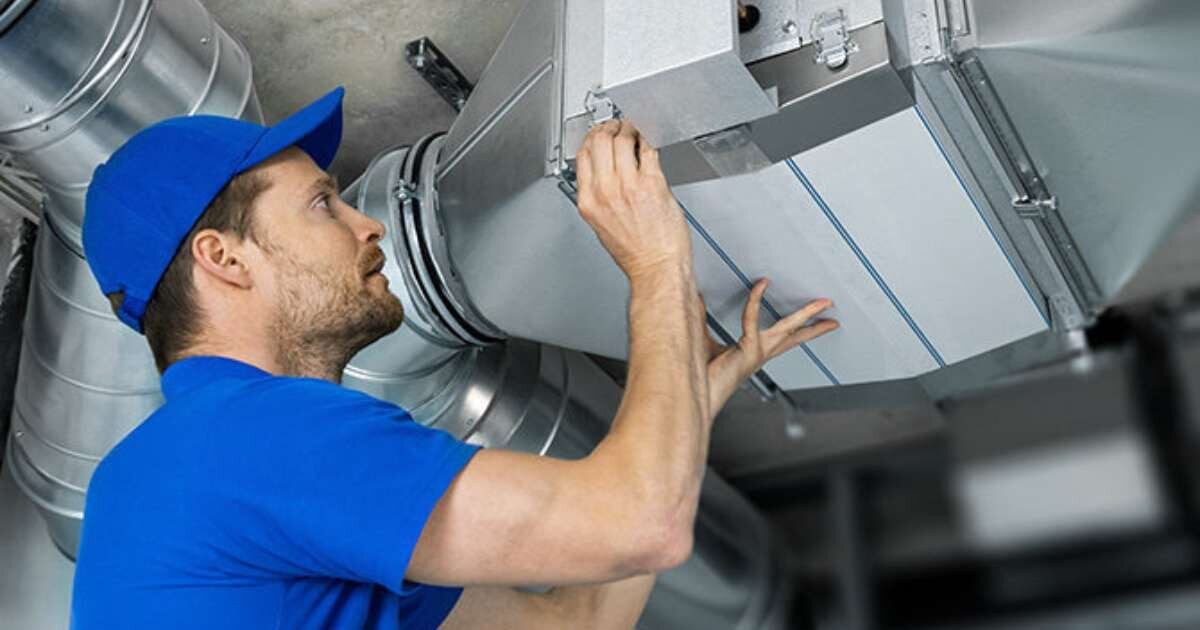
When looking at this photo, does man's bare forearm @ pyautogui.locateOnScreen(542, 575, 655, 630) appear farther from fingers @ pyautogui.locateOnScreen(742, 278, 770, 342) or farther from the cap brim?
the cap brim

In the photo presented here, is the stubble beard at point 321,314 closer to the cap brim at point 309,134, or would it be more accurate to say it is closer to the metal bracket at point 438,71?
the cap brim at point 309,134

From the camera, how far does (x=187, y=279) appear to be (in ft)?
4.17

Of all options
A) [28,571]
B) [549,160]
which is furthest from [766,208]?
[28,571]

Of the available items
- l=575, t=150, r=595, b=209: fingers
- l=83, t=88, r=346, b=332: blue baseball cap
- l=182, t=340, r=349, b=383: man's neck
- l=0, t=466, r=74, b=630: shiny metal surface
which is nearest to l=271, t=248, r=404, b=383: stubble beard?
l=182, t=340, r=349, b=383: man's neck

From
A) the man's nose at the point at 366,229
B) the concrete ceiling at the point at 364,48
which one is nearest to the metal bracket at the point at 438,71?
the concrete ceiling at the point at 364,48

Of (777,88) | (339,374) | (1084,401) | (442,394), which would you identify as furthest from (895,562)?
(442,394)

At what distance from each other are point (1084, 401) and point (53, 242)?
138 cm

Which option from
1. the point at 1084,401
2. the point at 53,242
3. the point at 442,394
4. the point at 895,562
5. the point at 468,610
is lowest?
the point at 442,394

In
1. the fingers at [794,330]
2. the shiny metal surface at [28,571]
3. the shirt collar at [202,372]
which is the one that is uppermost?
Result: the shirt collar at [202,372]

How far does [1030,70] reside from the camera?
1.21 metres

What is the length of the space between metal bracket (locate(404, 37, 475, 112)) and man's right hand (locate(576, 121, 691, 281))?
80cm

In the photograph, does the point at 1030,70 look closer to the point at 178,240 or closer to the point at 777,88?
the point at 777,88

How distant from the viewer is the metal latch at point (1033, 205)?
1358mm

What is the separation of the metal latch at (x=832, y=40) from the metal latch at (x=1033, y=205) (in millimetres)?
279
